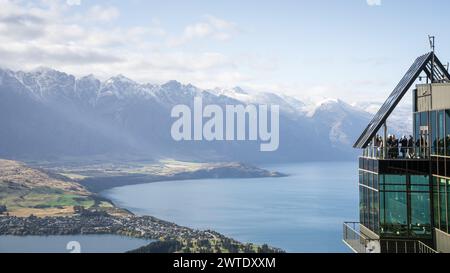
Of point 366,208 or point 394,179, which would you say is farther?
point 366,208

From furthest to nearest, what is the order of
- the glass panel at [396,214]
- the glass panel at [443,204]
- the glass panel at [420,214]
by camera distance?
the glass panel at [396,214]
the glass panel at [420,214]
the glass panel at [443,204]

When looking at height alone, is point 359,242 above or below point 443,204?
below

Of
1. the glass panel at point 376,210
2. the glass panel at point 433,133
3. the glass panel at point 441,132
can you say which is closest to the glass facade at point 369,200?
the glass panel at point 376,210

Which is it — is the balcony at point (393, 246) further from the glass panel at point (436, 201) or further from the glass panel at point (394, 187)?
the glass panel at point (394, 187)

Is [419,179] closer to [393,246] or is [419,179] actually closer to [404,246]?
[404,246]

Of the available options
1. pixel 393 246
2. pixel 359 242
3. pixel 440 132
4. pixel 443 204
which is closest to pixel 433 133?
pixel 440 132

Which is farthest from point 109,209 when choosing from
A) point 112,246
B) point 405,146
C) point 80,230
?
point 405,146

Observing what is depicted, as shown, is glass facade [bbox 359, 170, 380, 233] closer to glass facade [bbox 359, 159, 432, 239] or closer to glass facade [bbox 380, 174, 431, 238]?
glass facade [bbox 359, 159, 432, 239]
